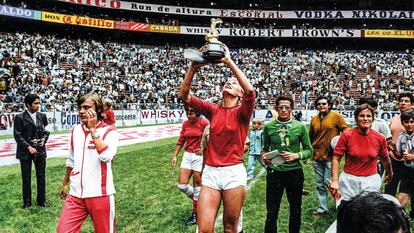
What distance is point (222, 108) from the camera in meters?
4.58

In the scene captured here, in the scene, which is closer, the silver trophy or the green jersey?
the silver trophy

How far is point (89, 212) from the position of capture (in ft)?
13.7

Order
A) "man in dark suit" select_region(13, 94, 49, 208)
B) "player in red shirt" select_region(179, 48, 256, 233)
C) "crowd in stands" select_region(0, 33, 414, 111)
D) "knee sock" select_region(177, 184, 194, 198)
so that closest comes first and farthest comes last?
"player in red shirt" select_region(179, 48, 256, 233)
"knee sock" select_region(177, 184, 194, 198)
"man in dark suit" select_region(13, 94, 49, 208)
"crowd in stands" select_region(0, 33, 414, 111)

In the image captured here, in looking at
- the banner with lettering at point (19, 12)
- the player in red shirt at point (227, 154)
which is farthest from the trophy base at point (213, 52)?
the banner with lettering at point (19, 12)

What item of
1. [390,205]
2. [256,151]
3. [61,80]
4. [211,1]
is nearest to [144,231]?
[256,151]

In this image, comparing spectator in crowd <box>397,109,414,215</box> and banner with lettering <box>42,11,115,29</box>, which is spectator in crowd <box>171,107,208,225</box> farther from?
banner with lettering <box>42,11,115,29</box>

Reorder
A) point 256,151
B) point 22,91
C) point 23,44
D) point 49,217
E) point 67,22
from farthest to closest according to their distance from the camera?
1. point 67,22
2. point 23,44
3. point 22,91
4. point 256,151
5. point 49,217

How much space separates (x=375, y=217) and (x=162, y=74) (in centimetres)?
4190

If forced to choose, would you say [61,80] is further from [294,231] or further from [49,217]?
[294,231]

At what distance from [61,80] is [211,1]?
33.4 metres

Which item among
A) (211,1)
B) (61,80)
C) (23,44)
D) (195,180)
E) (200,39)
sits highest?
(211,1)

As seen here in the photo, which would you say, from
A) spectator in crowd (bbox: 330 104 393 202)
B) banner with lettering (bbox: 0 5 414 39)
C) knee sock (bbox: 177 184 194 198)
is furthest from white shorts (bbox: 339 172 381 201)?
banner with lettering (bbox: 0 5 414 39)

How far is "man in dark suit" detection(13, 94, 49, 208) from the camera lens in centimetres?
768

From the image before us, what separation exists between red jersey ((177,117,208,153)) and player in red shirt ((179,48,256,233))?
236 centimetres
